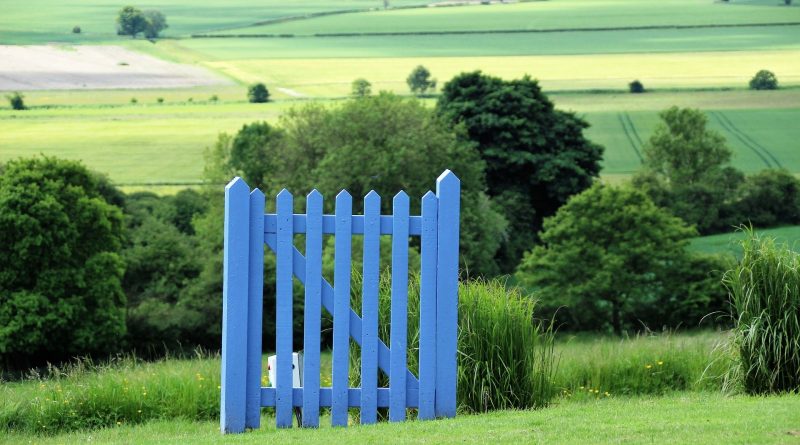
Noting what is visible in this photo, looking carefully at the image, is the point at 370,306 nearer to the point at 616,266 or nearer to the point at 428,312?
the point at 428,312

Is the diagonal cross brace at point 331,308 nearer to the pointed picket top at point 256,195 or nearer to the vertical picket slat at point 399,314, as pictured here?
the vertical picket slat at point 399,314

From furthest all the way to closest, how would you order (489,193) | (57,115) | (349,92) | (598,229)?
1. (349,92)
2. (57,115)
3. (489,193)
4. (598,229)

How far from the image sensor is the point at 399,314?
289 inches

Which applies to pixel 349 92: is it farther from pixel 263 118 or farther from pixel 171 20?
pixel 171 20

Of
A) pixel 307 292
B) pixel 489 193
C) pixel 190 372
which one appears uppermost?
pixel 307 292

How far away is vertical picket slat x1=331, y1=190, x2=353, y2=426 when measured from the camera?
7234 millimetres

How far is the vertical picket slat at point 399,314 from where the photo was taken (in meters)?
7.28

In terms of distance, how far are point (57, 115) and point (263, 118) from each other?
9810mm

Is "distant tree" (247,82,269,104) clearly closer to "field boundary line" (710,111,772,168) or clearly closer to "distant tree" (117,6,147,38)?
"distant tree" (117,6,147,38)

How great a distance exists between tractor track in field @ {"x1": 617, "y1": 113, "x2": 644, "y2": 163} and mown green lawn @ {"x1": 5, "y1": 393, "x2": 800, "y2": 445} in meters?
48.3

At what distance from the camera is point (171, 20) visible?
198 feet

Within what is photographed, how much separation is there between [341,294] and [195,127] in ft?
168

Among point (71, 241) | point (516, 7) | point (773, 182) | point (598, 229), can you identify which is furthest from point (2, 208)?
point (516, 7)

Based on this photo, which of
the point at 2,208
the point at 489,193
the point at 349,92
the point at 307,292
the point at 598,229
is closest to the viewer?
the point at 307,292
